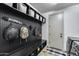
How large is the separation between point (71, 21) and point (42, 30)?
0.33 meters

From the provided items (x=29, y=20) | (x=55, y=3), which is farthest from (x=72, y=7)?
(x=29, y=20)

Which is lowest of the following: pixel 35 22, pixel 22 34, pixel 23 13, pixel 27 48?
pixel 27 48

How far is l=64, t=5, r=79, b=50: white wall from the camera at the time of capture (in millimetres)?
896

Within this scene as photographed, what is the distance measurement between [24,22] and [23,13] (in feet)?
0.41

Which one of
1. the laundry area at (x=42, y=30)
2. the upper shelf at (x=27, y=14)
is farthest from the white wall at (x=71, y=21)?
the upper shelf at (x=27, y=14)

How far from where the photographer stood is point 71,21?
2.99 feet

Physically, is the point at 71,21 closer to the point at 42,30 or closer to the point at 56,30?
the point at 56,30

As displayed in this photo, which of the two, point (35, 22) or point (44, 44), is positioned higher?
point (35, 22)

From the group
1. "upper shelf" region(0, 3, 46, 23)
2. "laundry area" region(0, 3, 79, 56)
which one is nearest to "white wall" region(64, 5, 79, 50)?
"laundry area" region(0, 3, 79, 56)

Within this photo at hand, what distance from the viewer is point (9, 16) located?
3.46ft

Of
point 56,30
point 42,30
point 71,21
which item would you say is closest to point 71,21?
point 71,21

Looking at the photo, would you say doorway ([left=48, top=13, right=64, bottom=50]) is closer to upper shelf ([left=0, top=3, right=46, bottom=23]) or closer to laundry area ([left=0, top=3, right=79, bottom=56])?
laundry area ([left=0, top=3, right=79, bottom=56])

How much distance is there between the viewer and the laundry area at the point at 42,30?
2.97 feet

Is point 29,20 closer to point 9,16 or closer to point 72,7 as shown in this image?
point 9,16
